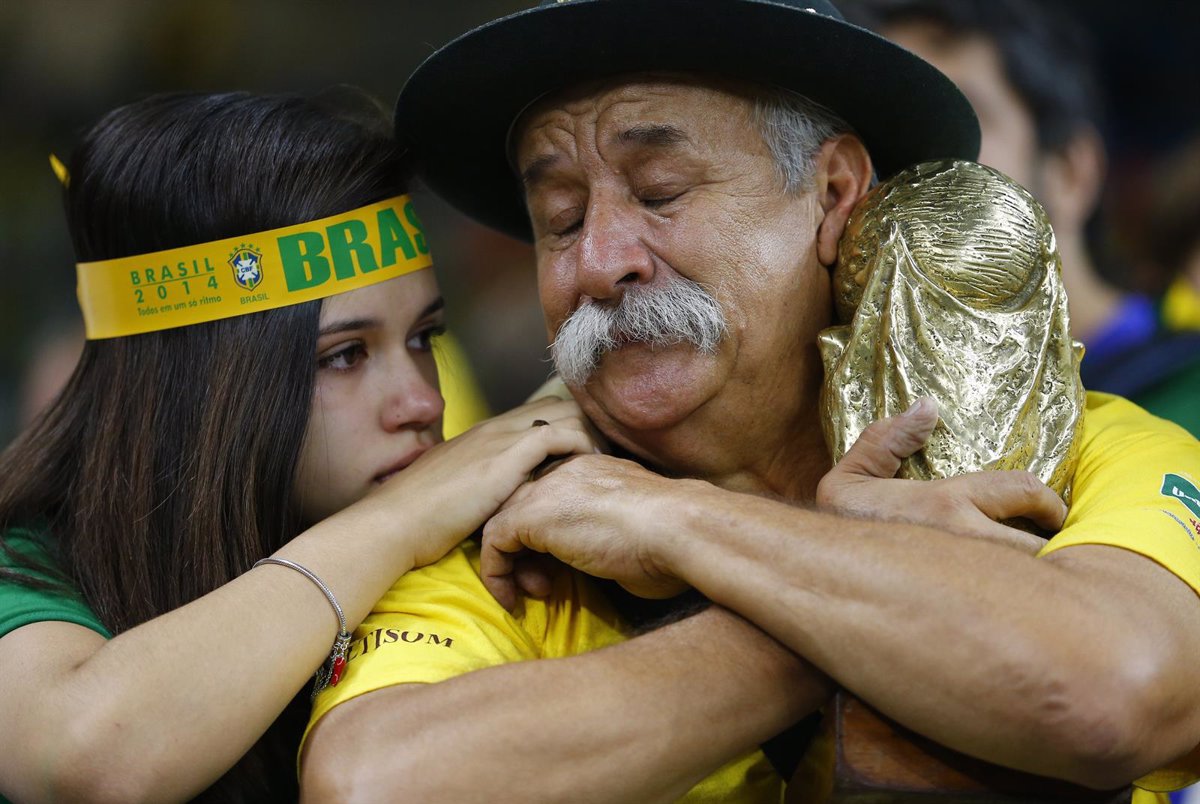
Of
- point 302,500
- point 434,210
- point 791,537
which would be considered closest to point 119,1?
point 434,210

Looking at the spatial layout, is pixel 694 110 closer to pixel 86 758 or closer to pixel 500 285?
pixel 86 758

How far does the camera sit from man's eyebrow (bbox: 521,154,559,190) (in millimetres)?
2649

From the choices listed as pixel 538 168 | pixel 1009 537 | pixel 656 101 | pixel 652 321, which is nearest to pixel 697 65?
pixel 656 101

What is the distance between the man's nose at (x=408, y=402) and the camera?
2764mm

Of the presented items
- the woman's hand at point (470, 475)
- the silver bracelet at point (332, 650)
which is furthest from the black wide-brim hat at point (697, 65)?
the silver bracelet at point (332, 650)

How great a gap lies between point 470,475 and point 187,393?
70cm

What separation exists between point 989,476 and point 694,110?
36.7 inches

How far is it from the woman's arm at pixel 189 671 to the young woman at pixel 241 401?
0.01 m

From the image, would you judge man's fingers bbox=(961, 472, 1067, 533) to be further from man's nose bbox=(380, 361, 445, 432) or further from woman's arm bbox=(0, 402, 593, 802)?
man's nose bbox=(380, 361, 445, 432)

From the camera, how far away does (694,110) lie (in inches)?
101

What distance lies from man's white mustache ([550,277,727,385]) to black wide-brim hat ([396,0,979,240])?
1.51ft

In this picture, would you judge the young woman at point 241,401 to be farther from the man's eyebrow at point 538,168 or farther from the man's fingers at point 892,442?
the man's fingers at point 892,442

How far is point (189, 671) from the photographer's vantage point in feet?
6.95

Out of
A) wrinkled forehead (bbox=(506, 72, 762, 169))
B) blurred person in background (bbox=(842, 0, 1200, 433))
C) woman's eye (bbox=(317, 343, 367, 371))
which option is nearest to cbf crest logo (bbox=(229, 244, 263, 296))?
woman's eye (bbox=(317, 343, 367, 371))
